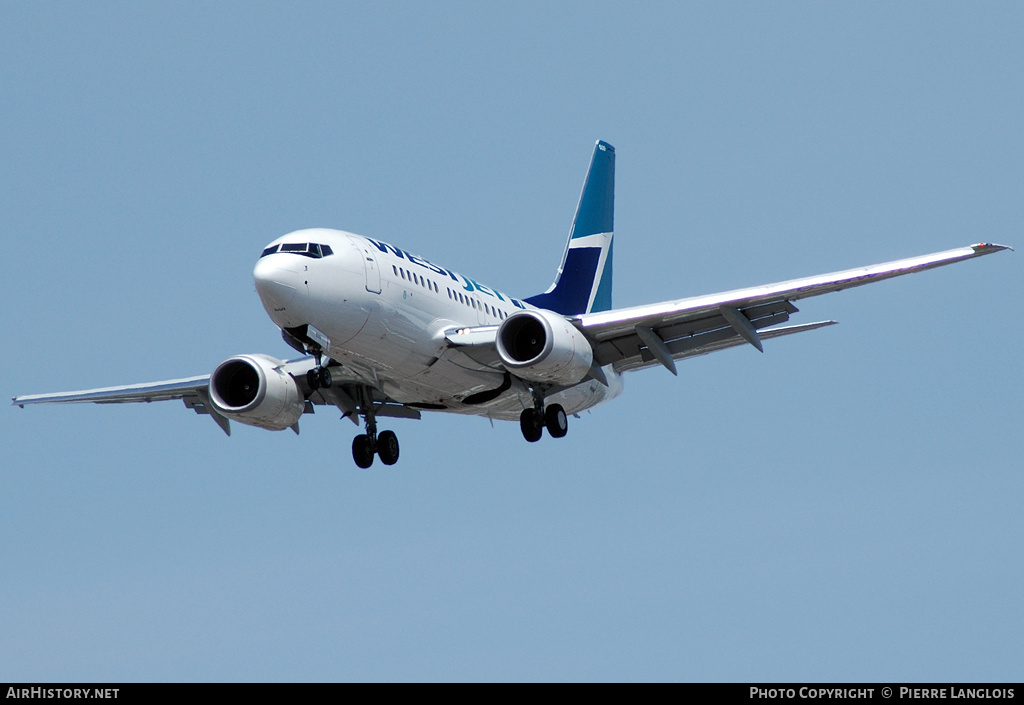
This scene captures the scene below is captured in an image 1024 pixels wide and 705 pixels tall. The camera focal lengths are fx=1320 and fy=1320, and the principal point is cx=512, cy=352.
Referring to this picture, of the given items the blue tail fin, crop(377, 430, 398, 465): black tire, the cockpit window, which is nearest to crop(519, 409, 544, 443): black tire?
crop(377, 430, 398, 465): black tire

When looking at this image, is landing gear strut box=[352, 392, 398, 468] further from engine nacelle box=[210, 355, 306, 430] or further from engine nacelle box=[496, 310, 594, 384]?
engine nacelle box=[496, 310, 594, 384]

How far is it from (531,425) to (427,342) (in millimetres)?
3979

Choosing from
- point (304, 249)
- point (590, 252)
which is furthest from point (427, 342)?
point (590, 252)

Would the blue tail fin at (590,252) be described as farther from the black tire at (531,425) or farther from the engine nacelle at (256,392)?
the engine nacelle at (256,392)

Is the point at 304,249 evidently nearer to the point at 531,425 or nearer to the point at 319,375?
the point at 319,375

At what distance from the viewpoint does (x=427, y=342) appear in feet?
98.3

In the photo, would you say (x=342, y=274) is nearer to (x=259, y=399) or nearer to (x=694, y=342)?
(x=259, y=399)

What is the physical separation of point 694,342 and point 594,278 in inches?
337

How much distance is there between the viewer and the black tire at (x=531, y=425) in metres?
32.4

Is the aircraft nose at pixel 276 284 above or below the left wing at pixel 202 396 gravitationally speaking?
below

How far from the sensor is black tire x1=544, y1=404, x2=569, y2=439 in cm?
3259

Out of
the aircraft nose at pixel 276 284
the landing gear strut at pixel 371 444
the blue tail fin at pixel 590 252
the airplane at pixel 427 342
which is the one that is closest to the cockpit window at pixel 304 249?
the airplane at pixel 427 342

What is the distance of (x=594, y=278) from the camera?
133 feet
